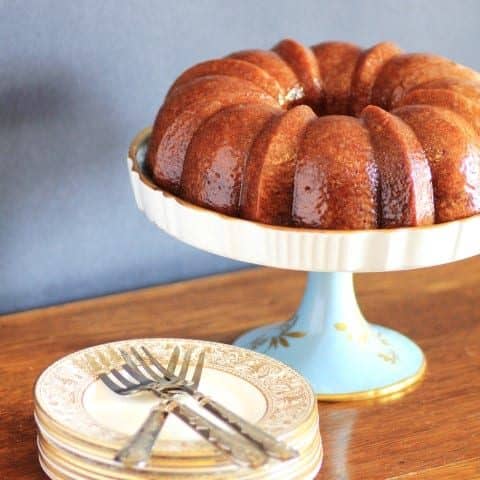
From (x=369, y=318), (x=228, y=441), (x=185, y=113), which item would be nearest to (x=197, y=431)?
(x=228, y=441)

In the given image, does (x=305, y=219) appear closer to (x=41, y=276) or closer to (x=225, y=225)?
(x=225, y=225)

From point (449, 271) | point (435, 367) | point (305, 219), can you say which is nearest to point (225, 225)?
point (305, 219)

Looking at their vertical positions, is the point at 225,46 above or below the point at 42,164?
above

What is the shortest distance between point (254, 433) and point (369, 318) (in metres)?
0.40

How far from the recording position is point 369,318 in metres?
1.12

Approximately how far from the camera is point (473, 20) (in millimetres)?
1302

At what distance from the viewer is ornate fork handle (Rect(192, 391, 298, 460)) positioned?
733mm

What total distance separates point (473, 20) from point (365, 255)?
22.8 inches

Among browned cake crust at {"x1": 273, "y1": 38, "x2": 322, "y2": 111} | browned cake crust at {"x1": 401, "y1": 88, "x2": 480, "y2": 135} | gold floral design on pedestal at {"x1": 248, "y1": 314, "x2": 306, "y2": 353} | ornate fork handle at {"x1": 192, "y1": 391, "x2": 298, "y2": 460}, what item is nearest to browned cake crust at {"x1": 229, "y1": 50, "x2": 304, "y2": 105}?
browned cake crust at {"x1": 273, "y1": 38, "x2": 322, "y2": 111}

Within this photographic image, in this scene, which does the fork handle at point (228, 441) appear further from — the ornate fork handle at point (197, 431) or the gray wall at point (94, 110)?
the gray wall at point (94, 110)

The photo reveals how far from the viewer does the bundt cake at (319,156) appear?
2.76 ft

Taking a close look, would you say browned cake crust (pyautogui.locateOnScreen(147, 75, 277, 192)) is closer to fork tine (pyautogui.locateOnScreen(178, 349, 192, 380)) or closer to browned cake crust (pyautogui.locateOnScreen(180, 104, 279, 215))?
browned cake crust (pyautogui.locateOnScreen(180, 104, 279, 215))

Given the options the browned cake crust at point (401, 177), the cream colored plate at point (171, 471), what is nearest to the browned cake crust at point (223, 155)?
the browned cake crust at point (401, 177)

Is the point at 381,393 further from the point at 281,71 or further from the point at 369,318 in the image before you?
the point at 281,71
